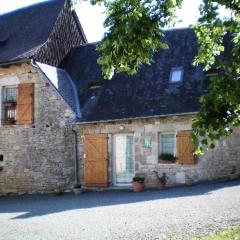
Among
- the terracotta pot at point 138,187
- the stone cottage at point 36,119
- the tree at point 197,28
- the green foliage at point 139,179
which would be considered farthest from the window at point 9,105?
the tree at point 197,28

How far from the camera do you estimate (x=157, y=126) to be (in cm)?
1486

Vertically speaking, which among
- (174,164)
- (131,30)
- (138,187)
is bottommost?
(138,187)

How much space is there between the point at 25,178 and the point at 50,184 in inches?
44.4

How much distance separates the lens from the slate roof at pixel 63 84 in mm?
16547

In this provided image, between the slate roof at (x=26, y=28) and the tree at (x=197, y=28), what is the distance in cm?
1091

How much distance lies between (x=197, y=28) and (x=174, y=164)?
27.2ft

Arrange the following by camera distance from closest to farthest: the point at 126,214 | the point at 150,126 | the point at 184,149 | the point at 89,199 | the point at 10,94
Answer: the point at 126,214, the point at 89,199, the point at 184,149, the point at 150,126, the point at 10,94

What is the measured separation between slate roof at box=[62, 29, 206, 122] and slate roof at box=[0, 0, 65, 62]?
7.08 ft

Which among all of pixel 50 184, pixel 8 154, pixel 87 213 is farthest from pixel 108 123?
pixel 87 213

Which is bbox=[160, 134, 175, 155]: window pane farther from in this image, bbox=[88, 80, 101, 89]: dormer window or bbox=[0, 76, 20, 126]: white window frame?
bbox=[0, 76, 20, 126]: white window frame

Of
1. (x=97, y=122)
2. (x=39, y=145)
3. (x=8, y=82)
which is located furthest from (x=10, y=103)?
(x=97, y=122)

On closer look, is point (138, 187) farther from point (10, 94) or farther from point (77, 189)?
point (10, 94)

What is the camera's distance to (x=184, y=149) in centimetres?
1436

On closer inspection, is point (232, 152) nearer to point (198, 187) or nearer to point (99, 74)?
point (198, 187)
